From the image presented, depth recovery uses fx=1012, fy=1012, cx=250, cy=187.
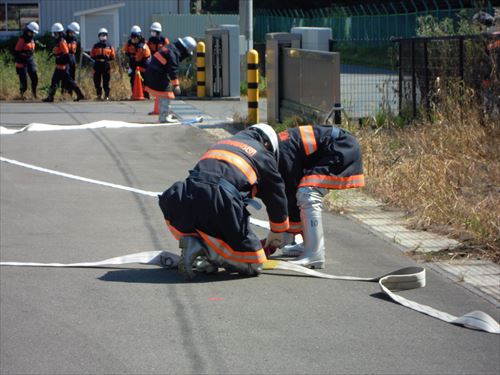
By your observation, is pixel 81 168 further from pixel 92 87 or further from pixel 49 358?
pixel 92 87

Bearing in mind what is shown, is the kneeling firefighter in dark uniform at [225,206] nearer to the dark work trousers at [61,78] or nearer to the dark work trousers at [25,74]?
the dark work trousers at [61,78]

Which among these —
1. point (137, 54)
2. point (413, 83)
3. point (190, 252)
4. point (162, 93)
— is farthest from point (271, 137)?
point (137, 54)

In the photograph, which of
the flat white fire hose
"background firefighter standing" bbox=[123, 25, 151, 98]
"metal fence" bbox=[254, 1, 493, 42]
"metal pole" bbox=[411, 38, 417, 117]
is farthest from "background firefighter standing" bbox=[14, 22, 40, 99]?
the flat white fire hose

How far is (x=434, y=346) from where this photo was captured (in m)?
6.34

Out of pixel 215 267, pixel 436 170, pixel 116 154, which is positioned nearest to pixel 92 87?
pixel 116 154

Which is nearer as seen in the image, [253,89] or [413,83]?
[413,83]

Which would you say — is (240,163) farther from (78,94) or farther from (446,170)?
(78,94)

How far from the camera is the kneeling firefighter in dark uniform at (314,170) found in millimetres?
8250

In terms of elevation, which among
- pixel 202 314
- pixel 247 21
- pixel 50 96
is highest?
pixel 247 21

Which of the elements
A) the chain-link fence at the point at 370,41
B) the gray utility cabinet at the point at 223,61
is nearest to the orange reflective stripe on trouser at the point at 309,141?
the chain-link fence at the point at 370,41

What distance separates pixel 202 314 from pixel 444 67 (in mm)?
10199

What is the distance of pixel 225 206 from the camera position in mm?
7652

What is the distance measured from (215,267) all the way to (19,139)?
400 inches

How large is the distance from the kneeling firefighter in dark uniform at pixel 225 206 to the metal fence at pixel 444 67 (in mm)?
7288
